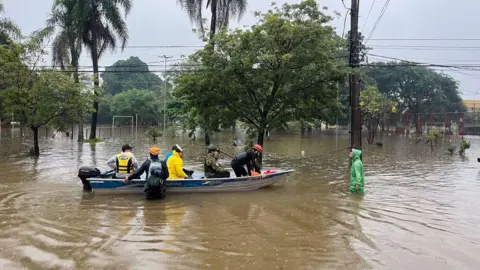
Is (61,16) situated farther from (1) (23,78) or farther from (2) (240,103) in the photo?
(2) (240,103)

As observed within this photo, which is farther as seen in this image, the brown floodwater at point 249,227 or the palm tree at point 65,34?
the palm tree at point 65,34

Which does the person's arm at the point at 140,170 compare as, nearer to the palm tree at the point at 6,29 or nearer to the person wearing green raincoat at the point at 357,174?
the person wearing green raincoat at the point at 357,174

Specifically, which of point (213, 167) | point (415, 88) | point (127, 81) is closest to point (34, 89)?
point (213, 167)

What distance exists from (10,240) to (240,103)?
11.4 meters

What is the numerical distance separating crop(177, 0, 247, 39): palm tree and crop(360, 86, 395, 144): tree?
1253 centimetres

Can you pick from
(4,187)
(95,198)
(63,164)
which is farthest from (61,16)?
(95,198)

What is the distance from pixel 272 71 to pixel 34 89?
36.8ft

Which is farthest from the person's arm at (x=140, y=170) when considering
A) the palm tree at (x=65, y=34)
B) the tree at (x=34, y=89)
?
the palm tree at (x=65, y=34)

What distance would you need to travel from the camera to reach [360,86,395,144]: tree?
33.7 meters

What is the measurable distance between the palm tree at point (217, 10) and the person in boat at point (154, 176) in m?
19.3

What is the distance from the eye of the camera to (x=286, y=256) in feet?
20.7

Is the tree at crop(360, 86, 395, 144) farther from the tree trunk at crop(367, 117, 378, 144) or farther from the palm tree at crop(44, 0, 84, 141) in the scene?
the palm tree at crop(44, 0, 84, 141)

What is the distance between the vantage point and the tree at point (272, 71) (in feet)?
51.9

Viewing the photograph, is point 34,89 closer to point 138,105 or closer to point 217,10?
point 217,10
